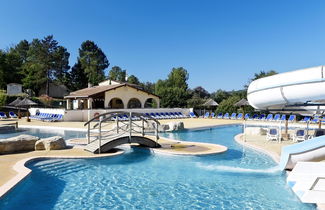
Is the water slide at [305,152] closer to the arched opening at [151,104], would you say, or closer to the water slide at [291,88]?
the water slide at [291,88]

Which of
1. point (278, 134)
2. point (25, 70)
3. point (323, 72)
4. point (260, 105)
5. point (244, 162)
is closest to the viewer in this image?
point (323, 72)

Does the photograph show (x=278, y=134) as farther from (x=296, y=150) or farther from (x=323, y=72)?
(x=323, y=72)

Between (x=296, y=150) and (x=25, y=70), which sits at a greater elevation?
(x=25, y=70)

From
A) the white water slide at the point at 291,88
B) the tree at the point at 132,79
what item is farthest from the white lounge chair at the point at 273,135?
the tree at the point at 132,79

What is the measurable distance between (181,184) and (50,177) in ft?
12.9

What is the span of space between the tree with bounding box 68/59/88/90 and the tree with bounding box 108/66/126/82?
6.02 meters

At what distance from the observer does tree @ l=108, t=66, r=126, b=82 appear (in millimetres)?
58625

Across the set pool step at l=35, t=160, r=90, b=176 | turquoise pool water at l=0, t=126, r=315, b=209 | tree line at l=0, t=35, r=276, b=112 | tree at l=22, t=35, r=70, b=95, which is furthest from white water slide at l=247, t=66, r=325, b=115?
tree at l=22, t=35, r=70, b=95

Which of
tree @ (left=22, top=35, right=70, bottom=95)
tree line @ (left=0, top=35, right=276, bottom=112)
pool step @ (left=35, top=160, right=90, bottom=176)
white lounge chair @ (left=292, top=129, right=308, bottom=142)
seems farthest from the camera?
tree @ (left=22, top=35, right=70, bottom=95)

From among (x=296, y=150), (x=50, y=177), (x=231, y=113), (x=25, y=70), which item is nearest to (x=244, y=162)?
(x=296, y=150)

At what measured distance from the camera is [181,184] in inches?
281

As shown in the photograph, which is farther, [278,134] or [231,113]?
[231,113]

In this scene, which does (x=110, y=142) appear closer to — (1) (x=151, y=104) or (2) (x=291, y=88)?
(2) (x=291, y=88)

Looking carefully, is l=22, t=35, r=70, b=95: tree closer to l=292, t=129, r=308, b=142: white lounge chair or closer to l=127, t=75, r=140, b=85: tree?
l=127, t=75, r=140, b=85: tree
